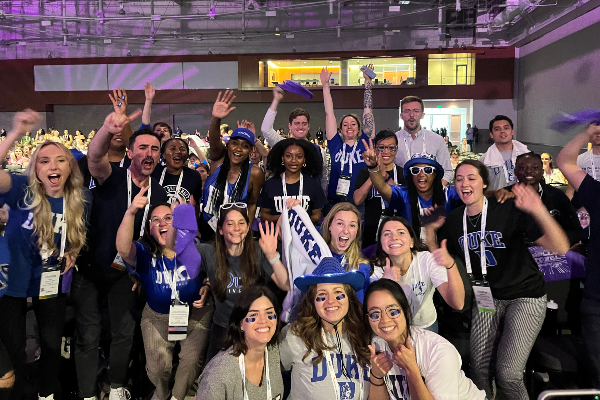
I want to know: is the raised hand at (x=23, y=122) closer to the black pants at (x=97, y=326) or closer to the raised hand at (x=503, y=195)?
the black pants at (x=97, y=326)

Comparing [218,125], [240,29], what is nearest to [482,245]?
[218,125]

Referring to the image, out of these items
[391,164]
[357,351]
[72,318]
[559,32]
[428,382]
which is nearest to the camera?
[428,382]

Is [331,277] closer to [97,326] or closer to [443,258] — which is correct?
[443,258]

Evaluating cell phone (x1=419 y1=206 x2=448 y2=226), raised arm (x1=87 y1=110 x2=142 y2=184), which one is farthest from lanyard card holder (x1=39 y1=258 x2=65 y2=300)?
cell phone (x1=419 y1=206 x2=448 y2=226)

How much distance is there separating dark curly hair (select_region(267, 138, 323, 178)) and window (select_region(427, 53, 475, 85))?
55.2 ft

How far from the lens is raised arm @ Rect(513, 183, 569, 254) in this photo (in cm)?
291

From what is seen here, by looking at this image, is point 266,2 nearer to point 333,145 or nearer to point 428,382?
point 333,145

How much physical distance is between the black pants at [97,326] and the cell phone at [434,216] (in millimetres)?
2105

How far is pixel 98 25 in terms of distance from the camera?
67.6 feet

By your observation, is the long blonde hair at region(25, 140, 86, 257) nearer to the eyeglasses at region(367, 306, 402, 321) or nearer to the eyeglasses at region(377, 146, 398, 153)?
the eyeglasses at region(367, 306, 402, 321)

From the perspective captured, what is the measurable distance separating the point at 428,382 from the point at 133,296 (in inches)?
79.4

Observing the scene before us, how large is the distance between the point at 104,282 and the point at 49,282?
368 millimetres

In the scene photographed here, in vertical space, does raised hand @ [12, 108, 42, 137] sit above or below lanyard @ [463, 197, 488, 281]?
above

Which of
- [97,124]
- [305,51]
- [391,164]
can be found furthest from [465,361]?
[97,124]
